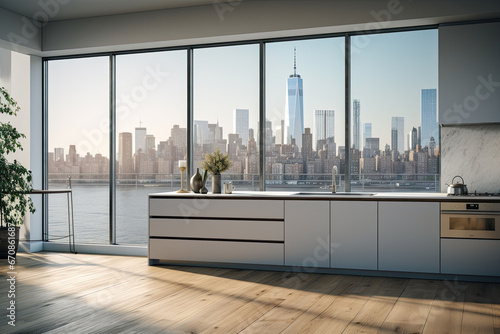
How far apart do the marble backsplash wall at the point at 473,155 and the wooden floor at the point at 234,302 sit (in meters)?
1.08

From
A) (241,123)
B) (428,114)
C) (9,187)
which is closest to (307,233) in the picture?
(241,123)

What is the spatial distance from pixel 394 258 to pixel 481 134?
153 centimetres

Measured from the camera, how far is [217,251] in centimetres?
502

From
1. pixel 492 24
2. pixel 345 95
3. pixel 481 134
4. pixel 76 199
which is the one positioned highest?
pixel 492 24

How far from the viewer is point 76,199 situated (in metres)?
15.1

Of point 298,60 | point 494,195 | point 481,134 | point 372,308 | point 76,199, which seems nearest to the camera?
point 372,308

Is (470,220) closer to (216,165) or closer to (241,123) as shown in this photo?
(216,165)

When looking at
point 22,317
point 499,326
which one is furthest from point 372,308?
point 22,317

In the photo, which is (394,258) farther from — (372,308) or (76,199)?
(76,199)

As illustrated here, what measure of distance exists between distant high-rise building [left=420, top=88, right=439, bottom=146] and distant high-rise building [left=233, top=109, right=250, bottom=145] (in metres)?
1.94

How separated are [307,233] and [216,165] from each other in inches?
50.4

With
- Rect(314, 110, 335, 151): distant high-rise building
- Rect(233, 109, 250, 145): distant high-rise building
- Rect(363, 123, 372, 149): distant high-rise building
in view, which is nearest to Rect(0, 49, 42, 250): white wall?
Rect(233, 109, 250, 145): distant high-rise building

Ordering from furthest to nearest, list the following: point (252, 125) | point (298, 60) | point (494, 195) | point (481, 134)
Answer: point (298, 60) → point (252, 125) → point (481, 134) → point (494, 195)

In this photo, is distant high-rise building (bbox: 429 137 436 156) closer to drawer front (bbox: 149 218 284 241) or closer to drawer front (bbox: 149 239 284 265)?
drawer front (bbox: 149 218 284 241)
